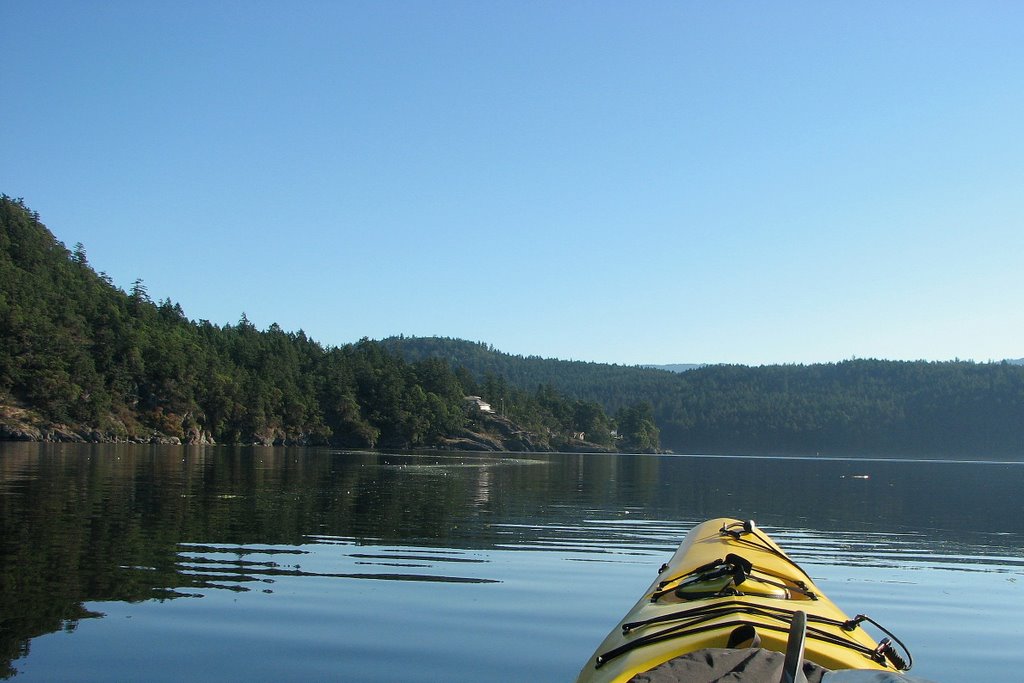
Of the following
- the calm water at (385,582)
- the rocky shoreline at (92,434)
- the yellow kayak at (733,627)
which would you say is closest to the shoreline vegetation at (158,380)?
the rocky shoreline at (92,434)

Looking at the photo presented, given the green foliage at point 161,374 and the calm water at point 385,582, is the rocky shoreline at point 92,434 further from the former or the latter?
the calm water at point 385,582

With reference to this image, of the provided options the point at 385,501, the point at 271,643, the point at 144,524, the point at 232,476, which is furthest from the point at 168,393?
the point at 271,643

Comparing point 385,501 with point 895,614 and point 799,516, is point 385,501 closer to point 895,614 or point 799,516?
point 799,516

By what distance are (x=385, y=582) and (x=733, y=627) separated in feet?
29.7

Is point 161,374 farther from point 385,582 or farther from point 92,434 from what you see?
point 385,582

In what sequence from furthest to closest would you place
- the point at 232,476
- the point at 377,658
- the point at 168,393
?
the point at 168,393, the point at 232,476, the point at 377,658

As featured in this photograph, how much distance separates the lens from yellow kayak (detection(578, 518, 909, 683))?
20.6 ft

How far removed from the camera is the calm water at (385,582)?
10000 millimetres

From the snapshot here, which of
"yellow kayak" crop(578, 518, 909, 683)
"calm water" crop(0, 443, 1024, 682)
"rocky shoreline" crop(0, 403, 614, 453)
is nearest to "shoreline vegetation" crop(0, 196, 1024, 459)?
"rocky shoreline" crop(0, 403, 614, 453)

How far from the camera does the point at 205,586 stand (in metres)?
13.5

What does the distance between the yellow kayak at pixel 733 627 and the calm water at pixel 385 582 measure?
237cm

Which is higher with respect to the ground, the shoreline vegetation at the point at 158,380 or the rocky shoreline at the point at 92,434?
the shoreline vegetation at the point at 158,380

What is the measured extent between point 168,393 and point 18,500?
119 meters

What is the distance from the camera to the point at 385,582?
1472cm
